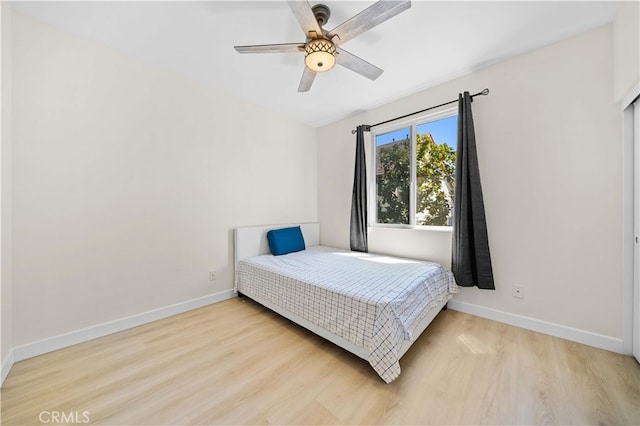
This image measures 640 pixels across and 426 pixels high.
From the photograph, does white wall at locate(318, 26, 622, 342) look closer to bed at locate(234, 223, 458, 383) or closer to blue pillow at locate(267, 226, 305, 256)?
bed at locate(234, 223, 458, 383)

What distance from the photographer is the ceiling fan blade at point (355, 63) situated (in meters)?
1.68

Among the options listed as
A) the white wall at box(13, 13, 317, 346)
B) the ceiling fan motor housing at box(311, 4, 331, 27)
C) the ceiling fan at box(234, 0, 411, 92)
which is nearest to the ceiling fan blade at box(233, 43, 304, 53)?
the ceiling fan at box(234, 0, 411, 92)

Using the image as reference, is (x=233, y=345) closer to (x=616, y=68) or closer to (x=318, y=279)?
(x=318, y=279)

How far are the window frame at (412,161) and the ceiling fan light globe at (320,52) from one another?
1.54 meters

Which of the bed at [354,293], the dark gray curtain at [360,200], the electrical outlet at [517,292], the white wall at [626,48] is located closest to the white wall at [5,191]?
the bed at [354,293]

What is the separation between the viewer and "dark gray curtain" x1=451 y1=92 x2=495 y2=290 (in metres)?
2.13

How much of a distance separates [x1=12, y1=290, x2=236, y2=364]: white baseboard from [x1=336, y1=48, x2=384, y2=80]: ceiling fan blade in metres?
→ 2.71

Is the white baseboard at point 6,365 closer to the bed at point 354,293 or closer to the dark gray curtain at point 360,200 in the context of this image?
the bed at point 354,293

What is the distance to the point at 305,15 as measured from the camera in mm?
1362

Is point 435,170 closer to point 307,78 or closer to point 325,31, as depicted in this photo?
point 307,78

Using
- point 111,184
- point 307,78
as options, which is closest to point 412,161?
point 307,78

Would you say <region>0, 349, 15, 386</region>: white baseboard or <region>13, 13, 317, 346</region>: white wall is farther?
<region>13, 13, 317, 346</region>: white wall

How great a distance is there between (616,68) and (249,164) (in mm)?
3396

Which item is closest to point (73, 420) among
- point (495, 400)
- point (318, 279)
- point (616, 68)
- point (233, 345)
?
point (233, 345)
